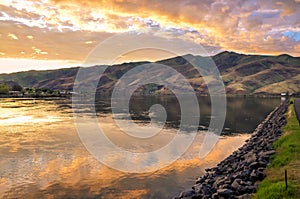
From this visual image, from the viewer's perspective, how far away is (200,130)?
189 ft

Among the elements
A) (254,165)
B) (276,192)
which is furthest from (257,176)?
(276,192)

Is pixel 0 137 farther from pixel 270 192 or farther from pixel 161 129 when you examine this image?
pixel 270 192

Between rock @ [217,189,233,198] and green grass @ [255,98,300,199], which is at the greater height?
green grass @ [255,98,300,199]

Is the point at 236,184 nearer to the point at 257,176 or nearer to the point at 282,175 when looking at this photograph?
the point at 257,176

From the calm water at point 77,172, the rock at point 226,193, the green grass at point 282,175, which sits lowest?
the calm water at point 77,172

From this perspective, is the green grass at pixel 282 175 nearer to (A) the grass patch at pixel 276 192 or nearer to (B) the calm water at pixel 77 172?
(A) the grass patch at pixel 276 192

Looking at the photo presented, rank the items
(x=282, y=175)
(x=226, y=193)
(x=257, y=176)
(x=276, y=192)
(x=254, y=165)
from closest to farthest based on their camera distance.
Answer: (x=276, y=192) → (x=226, y=193) → (x=282, y=175) → (x=257, y=176) → (x=254, y=165)

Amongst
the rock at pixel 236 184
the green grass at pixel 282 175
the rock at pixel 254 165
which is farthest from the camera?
the rock at pixel 254 165

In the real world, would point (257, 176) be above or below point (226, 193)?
above

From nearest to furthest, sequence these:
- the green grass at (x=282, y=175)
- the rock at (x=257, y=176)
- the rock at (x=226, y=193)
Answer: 1. the green grass at (x=282, y=175)
2. the rock at (x=226, y=193)
3. the rock at (x=257, y=176)

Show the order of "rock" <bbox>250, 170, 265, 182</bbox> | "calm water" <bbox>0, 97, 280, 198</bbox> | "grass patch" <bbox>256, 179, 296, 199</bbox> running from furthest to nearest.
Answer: "calm water" <bbox>0, 97, 280, 198</bbox> < "rock" <bbox>250, 170, 265, 182</bbox> < "grass patch" <bbox>256, 179, 296, 199</bbox>

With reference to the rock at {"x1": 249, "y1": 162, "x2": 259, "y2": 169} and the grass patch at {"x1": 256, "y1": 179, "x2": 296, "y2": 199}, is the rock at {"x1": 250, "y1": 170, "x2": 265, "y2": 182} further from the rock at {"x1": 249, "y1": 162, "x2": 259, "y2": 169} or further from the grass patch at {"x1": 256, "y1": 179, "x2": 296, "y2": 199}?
the grass patch at {"x1": 256, "y1": 179, "x2": 296, "y2": 199}

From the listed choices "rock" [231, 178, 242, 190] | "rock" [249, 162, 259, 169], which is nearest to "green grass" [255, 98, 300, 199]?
"rock" [249, 162, 259, 169]

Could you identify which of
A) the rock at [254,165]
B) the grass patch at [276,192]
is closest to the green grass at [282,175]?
the grass patch at [276,192]
